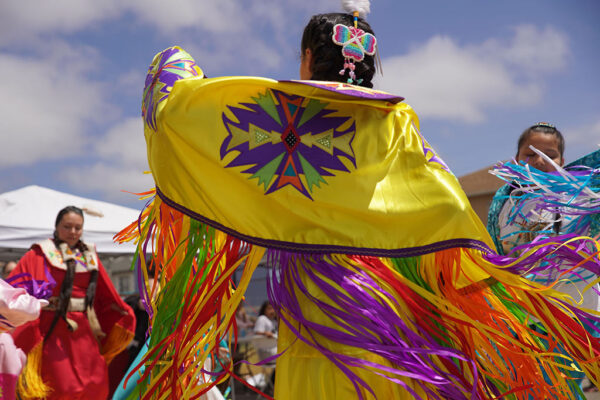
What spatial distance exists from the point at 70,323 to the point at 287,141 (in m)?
2.94

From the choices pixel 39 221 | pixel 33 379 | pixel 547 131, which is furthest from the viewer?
pixel 39 221

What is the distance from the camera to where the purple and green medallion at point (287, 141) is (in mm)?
1386

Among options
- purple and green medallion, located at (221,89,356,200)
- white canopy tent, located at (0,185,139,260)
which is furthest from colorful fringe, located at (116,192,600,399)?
white canopy tent, located at (0,185,139,260)

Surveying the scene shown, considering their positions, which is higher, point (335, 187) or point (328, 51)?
point (328, 51)

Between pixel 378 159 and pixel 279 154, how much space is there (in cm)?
22

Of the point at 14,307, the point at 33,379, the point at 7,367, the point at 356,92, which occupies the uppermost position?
the point at 356,92

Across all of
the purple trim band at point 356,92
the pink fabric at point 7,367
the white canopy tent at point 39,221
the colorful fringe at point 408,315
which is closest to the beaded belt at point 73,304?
the pink fabric at point 7,367

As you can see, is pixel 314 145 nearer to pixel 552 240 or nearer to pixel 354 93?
pixel 354 93

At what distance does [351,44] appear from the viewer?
1578mm

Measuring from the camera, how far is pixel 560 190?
1.77 metres

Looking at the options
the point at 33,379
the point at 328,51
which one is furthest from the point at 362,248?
the point at 33,379

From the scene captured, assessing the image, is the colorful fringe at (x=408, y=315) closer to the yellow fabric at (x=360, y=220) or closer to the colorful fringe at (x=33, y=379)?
the yellow fabric at (x=360, y=220)

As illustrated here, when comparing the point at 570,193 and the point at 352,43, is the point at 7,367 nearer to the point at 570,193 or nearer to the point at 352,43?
the point at 352,43

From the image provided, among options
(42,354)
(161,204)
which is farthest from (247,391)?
(161,204)
